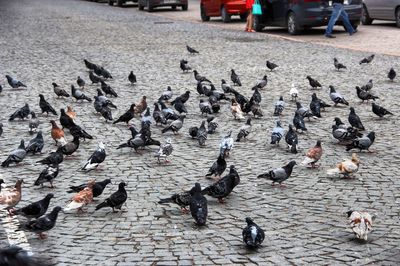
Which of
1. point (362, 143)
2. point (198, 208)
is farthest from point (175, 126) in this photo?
point (198, 208)

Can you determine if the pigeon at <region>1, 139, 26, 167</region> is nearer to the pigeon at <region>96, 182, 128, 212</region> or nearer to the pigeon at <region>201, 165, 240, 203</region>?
the pigeon at <region>96, 182, 128, 212</region>

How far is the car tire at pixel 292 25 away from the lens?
77.7 feet

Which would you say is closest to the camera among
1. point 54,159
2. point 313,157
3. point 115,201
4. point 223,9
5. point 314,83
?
point 115,201

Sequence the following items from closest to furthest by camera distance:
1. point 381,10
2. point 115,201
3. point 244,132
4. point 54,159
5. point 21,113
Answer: point 115,201, point 54,159, point 244,132, point 21,113, point 381,10

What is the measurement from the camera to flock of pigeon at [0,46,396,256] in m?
6.53

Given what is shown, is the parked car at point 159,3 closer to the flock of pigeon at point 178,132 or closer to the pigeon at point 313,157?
the flock of pigeon at point 178,132

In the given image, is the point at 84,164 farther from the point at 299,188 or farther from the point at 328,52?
the point at 328,52

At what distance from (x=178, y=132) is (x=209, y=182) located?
2.81m

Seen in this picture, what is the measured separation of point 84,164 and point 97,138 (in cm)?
148

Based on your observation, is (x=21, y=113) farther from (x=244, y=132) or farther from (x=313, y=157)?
(x=313, y=157)

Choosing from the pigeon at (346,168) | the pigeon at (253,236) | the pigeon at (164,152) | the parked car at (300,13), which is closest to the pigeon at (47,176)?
the pigeon at (164,152)

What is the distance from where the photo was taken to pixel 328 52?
19.9 metres

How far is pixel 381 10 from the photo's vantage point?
86.5 ft

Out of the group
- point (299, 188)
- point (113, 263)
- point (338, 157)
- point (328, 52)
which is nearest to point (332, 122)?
point (338, 157)
